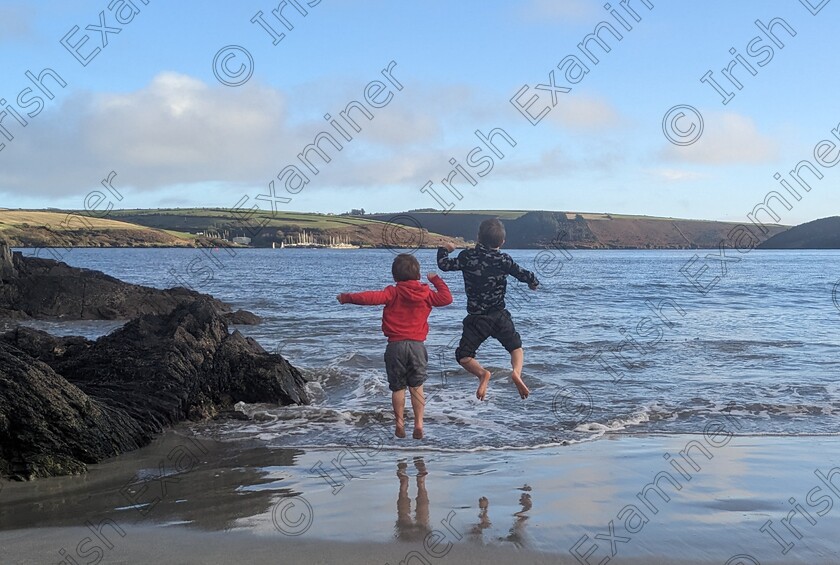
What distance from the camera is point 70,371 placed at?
10.4 meters

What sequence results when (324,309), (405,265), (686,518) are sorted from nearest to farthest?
(686,518), (405,265), (324,309)

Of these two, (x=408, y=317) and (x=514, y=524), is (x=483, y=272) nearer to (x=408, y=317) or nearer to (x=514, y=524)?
(x=408, y=317)

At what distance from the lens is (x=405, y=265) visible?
8.04m

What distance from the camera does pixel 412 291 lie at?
7.96m

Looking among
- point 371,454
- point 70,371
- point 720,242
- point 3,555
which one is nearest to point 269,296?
point 70,371

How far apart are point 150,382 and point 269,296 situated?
97.2ft

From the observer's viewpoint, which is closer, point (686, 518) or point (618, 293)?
point (686, 518)

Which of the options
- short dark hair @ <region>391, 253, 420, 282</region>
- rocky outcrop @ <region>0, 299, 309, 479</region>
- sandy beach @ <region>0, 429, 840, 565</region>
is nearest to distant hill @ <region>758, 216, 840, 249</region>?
rocky outcrop @ <region>0, 299, 309, 479</region>

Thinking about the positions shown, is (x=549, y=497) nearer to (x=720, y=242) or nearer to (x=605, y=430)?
(x=605, y=430)

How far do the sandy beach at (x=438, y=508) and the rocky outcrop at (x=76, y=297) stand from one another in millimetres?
18933

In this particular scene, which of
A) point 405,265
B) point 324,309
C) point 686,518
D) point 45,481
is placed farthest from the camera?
point 324,309

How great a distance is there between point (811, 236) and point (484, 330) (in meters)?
156

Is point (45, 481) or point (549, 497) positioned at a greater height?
point (549, 497)

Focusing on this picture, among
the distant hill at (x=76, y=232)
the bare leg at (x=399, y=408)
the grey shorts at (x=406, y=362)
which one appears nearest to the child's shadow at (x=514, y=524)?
the grey shorts at (x=406, y=362)
